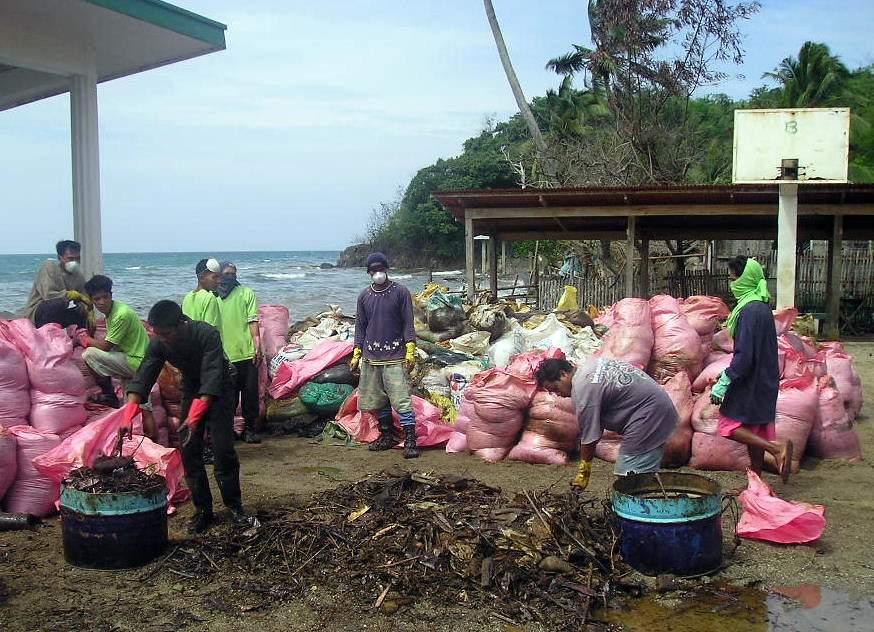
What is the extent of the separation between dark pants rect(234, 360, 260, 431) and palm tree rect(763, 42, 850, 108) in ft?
95.1

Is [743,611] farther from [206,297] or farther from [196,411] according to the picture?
[206,297]

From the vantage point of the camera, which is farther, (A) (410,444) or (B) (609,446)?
(A) (410,444)

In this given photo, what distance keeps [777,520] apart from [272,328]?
6119 mm

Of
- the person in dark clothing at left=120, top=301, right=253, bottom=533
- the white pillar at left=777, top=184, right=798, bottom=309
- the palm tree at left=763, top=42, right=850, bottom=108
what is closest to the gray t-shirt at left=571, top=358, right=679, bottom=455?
the person in dark clothing at left=120, top=301, right=253, bottom=533

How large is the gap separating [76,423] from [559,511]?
338 cm

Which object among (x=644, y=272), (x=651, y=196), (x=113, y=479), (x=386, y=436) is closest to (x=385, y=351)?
(x=386, y=436)

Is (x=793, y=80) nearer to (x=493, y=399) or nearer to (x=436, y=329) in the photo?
(x=436, y=329)

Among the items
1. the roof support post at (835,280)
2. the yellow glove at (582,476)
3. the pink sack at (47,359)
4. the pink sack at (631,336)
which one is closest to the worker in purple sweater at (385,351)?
the pink sack at (631,336)

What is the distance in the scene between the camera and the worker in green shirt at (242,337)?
6.88 meters

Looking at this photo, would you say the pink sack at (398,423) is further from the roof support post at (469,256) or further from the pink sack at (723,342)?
the roof support post at (469,256)

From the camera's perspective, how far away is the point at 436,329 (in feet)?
34.2

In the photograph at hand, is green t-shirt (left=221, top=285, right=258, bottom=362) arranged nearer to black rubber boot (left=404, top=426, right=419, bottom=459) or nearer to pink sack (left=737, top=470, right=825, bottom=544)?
black rubber boot (left=404, top=426, right=419, bottom=459)

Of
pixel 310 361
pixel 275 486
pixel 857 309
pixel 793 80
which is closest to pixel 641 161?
pixel 857 309

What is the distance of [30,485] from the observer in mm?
4977
